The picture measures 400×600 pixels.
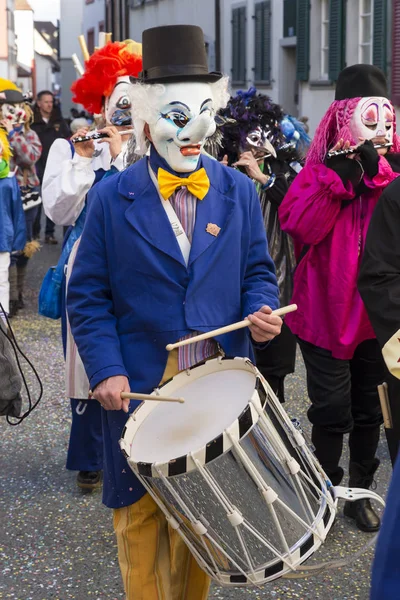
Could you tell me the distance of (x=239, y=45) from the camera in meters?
23.3

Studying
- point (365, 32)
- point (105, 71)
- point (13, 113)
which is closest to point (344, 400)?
point (105, 71)

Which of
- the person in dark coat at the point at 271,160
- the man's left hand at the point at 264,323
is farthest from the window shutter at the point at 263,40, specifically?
the man's left hand at the point at 264,323

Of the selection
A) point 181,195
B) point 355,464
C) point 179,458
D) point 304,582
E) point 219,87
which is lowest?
point 304,582

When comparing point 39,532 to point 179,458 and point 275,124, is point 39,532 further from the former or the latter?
point 275,124

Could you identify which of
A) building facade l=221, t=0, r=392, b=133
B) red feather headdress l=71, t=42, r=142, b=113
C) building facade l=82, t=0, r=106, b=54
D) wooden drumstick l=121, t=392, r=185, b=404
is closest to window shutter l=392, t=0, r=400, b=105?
building facade l=221, t=0, r=392, b=133

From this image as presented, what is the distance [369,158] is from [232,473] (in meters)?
1.79

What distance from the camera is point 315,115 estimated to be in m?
18.5

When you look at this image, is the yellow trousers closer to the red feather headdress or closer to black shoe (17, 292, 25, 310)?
the red feather headdress

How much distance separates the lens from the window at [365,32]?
1644 centimetres

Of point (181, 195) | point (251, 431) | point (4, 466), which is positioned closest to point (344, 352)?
point (181, 195)

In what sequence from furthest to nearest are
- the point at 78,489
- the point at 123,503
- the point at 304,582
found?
the point at 78,489 < the point at 304,582 < the point at 123,503

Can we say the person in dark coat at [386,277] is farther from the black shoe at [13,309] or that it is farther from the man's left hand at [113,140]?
the black shoe at [13,309]

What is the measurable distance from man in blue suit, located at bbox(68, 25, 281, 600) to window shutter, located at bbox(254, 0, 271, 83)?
1878 cm

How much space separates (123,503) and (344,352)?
132cm
